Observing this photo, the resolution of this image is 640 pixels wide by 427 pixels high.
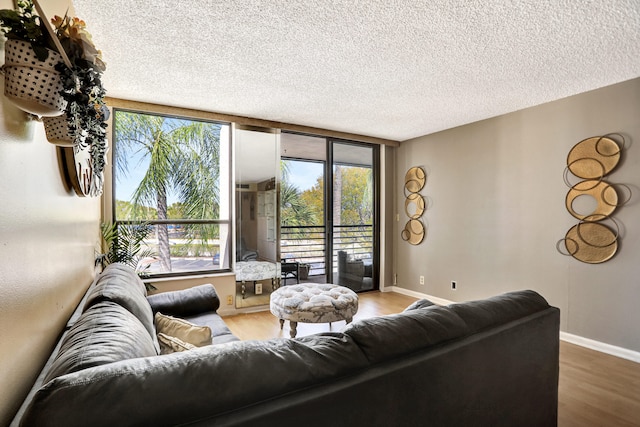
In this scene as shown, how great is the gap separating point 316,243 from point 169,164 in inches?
86.2

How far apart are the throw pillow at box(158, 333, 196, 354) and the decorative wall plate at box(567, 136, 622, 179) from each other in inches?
136

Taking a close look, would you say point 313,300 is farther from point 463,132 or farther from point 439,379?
point 463,132

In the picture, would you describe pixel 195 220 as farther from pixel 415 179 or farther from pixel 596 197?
pixel 596 197

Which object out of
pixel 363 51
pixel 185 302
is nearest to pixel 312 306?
pixel 185 302

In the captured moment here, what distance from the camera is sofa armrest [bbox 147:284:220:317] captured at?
2480mm

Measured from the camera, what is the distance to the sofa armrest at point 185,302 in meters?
2.48

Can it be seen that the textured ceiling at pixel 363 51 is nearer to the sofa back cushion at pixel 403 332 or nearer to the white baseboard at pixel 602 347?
the sofa back cushion at pixel 403 332

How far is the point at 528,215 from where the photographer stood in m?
3.43

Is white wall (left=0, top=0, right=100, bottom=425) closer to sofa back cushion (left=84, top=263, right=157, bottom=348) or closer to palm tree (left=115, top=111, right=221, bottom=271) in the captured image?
sofa back cushion (left=84, top=263, right=157, bottom=348)

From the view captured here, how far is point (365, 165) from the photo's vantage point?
5059 millimetres

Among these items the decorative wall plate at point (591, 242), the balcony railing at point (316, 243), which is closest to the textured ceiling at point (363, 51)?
the decorative wall plate at point (591, 242)

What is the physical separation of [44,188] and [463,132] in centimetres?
415

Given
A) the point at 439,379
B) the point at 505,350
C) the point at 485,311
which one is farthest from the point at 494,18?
the point at 439,379

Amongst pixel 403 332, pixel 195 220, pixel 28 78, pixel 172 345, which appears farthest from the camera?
pixel 195 220
